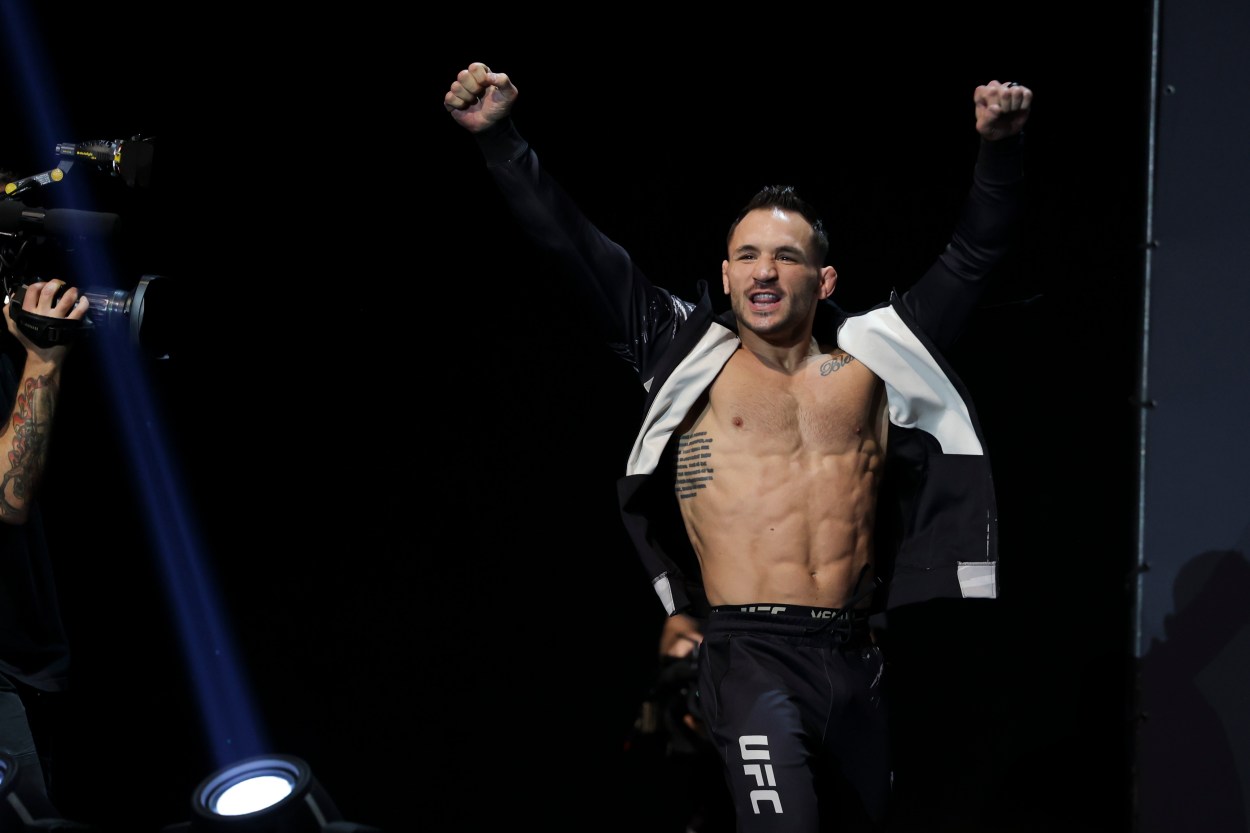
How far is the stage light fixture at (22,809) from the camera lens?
234cm

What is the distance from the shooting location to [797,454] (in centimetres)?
265

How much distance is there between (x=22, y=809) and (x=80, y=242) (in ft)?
3.96

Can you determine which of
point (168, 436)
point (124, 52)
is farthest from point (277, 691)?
point (124, 52)

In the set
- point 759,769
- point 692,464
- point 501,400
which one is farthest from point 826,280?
point 501,400

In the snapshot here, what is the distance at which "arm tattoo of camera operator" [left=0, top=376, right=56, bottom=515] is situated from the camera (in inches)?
106

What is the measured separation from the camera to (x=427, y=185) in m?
3.77

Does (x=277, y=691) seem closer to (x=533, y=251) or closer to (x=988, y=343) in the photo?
(x=533, y=251)

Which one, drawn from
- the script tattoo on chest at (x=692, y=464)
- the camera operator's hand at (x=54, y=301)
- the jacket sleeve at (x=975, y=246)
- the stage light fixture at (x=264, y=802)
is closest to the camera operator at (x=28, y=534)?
the camera operator's hand at (x=54, y=301)

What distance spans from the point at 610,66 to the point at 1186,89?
5.48 ft

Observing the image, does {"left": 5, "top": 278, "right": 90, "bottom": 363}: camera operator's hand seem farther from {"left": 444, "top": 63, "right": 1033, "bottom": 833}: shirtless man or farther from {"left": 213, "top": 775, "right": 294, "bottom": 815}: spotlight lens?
{"left": 213, "top": 775, "right": 294, "bottom": 815}: spotlight lens

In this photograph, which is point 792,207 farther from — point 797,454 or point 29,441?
point 29,441

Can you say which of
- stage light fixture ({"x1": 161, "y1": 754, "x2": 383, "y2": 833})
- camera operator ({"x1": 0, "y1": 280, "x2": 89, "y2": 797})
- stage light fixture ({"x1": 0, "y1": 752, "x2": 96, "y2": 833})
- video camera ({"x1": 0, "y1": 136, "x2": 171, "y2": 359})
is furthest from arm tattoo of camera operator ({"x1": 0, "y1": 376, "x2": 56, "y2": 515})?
stage light fixture ({"x1": 161, "y1": 754, "x2": 383, "y2": 833})

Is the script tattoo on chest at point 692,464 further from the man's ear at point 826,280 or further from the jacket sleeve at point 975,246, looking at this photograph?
the jacket sleeve at point 975,246

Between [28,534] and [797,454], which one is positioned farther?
[28,534]
